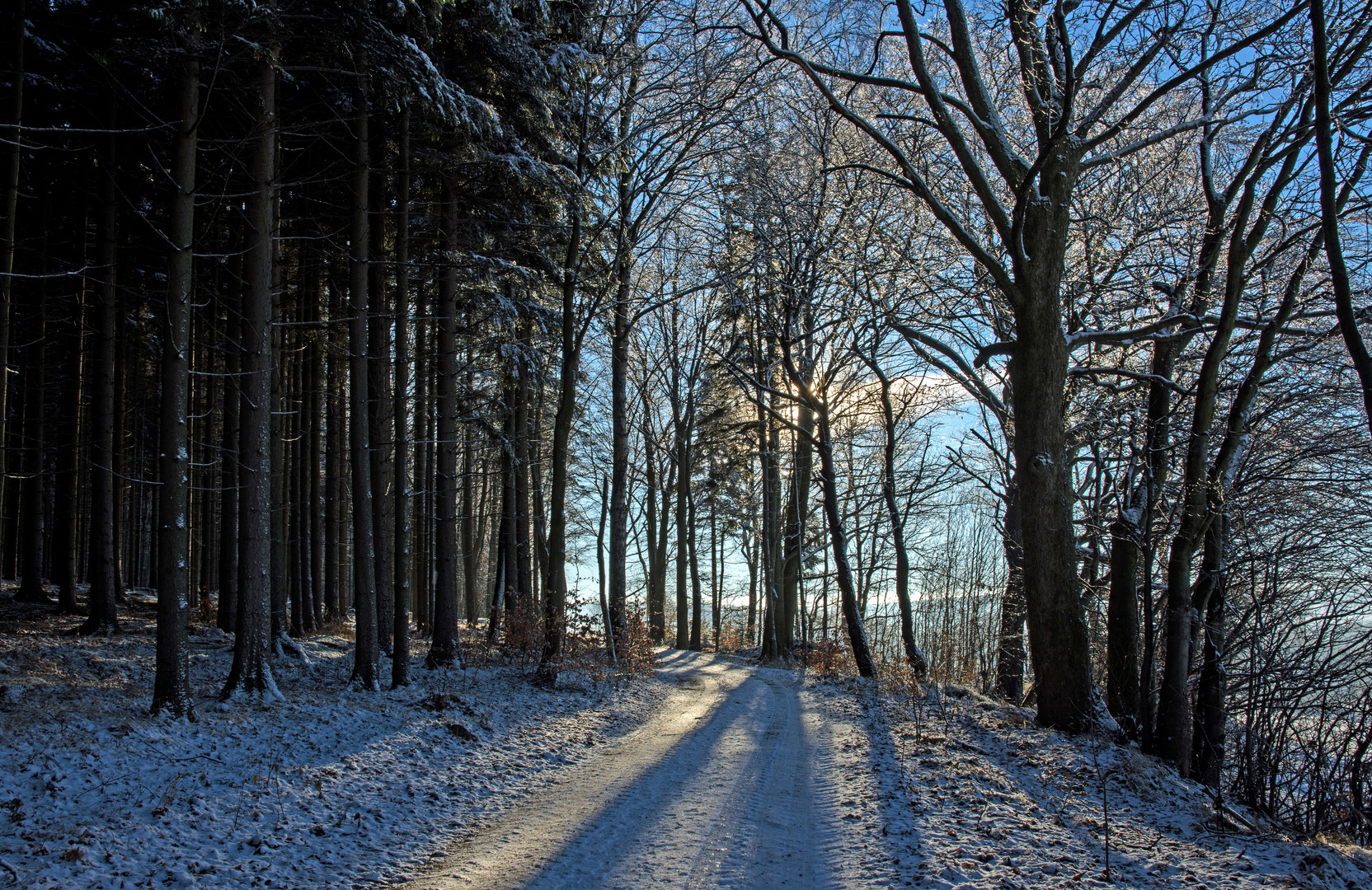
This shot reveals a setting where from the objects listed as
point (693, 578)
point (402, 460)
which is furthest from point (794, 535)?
point (402, 460)

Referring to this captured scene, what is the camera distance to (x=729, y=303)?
1916 cm

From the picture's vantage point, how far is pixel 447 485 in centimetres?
1245

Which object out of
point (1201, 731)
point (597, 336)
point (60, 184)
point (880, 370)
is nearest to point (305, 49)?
point (60, 184)

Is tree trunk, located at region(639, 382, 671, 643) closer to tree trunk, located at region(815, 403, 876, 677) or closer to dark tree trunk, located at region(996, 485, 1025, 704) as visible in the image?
tree trunk, located at region(815, 403, 876, 677)

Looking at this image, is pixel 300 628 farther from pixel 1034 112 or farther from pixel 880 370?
pixel 1034 112

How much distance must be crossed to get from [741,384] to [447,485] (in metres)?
8.12

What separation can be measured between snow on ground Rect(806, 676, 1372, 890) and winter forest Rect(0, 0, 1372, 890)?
49mm

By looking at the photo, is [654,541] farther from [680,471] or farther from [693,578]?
[680,471]

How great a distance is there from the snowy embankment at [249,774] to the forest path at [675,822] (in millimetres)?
464

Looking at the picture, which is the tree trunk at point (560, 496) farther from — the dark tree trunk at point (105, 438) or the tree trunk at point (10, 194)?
the tree trunk at point (10, 194)

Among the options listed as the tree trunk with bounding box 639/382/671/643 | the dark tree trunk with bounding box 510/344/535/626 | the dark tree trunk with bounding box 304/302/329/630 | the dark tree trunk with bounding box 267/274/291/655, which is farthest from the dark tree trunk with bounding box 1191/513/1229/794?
the tree trunk with bounding box 639/382/671/643

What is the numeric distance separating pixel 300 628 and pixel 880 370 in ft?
47.1

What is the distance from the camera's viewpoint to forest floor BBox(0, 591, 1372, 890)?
4129 millimetres

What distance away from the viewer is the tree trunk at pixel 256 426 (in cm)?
809
